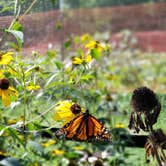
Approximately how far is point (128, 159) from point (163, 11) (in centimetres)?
462

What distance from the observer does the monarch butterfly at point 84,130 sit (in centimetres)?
131

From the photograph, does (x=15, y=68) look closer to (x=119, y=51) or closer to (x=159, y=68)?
(x=159, y=68)

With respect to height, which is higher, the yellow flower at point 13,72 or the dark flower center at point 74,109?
the yellow flower at point 13,72

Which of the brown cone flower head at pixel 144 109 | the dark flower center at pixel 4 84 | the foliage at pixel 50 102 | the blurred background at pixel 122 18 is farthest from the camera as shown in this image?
the blurred background at pixel 122 18

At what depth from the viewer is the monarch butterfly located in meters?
1.31

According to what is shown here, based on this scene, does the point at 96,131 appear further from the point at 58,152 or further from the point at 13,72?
the point at 58,152

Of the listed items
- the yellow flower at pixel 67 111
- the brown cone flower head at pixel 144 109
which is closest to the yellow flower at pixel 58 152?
the yellow flower at pixel 67 111

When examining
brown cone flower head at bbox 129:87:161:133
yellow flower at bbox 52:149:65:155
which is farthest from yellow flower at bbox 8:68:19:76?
yellow flower at bbox 52:149:65:155

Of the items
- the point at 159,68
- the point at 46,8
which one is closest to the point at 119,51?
the point at 159,68

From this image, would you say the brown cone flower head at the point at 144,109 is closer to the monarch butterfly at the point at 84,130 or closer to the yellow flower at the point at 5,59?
the monarch butterfly at the point at 84,130

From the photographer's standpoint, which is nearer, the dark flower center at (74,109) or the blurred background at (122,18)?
the dark flower center at (74,109)

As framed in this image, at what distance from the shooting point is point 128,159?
2.37 meters

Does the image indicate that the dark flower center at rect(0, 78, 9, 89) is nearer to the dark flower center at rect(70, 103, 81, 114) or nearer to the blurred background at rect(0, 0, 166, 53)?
the dark flower center at rect(70, 103, 81, 114)

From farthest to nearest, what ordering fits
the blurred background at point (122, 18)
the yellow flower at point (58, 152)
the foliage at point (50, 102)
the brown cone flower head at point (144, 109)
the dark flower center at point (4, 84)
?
the blurred background at point (122, 18), the yellow flower at point (58, 152), the foliage at point (50, 102), the dark flower center at point (4, 84), the brown cone flower head at point (144, 109)
